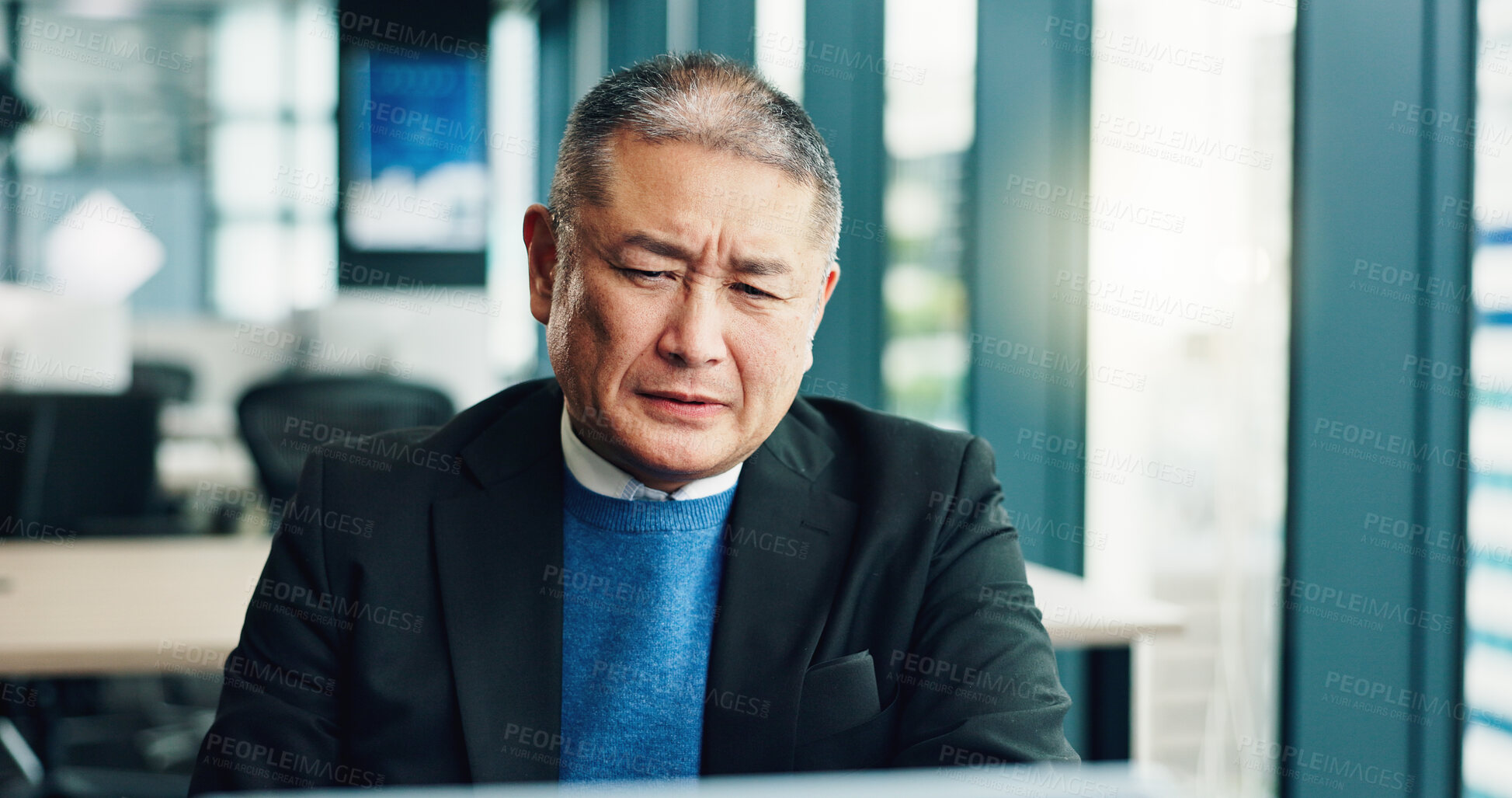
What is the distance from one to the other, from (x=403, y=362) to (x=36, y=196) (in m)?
6.54

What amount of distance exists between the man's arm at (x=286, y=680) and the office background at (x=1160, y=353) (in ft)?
2.28

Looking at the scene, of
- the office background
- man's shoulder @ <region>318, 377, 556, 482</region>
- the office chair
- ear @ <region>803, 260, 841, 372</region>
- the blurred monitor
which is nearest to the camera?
ear @ <region>803, 260, 841, 372</region>

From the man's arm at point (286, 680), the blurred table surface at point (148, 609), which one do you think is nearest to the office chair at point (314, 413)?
the blurred table surface at point (148, 609)

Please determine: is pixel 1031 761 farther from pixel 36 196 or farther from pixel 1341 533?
pixel 36 196

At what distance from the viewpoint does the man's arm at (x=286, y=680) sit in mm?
1276

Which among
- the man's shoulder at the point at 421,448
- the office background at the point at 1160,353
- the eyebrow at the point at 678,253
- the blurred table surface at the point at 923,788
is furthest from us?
the office background at the point at 1160,353

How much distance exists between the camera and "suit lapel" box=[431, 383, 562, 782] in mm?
1290

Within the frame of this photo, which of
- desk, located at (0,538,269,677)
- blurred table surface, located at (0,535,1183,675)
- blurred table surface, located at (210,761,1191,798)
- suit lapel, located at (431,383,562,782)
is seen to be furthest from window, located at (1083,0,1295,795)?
desk, located at (0,538,269,677)

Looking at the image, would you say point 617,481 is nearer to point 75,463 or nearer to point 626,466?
point 626,466

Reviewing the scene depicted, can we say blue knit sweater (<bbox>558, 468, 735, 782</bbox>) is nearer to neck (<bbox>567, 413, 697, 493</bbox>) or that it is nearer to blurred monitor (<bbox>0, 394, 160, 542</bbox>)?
neck (<bbox>567, 413, 697, 493</bbox>)

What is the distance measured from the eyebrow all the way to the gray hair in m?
0.06

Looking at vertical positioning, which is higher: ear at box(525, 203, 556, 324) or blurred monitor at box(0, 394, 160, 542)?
ear at box(525, 203, 556, 324)

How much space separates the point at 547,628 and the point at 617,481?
19 centimetres

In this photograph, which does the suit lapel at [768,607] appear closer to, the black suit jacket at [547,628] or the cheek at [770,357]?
the black suit jacket at [547,628]
